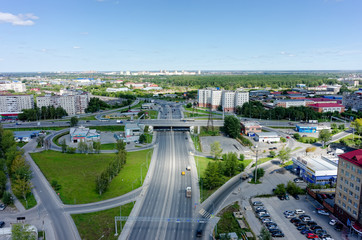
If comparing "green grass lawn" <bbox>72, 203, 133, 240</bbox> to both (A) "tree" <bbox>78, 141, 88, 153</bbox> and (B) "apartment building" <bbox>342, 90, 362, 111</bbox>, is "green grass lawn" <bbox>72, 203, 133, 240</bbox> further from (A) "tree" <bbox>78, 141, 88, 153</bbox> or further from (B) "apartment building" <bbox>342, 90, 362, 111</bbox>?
(B) "apartment building" <bbox>342, 90, 362, 111</bbox>

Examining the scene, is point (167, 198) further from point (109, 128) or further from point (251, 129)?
point (109, 128)

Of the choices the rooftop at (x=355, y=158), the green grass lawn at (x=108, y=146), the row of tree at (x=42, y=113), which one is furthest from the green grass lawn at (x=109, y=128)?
the rooftop at (x=355, y=158)

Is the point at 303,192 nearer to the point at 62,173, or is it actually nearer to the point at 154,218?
the point at 154,218

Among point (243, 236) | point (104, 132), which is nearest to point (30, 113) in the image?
point (104, 132)

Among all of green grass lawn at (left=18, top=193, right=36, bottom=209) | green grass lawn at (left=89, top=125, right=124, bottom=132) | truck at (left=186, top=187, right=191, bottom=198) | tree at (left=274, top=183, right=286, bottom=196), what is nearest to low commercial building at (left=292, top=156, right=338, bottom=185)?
tree at (left=274, top=183, right=286, bottom=196)

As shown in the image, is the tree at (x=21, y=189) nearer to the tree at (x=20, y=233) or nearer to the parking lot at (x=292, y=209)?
the tree at (x=20, y=233)

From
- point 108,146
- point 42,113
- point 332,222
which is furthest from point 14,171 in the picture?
point 42,113

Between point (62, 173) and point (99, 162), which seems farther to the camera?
point (99, 162)
